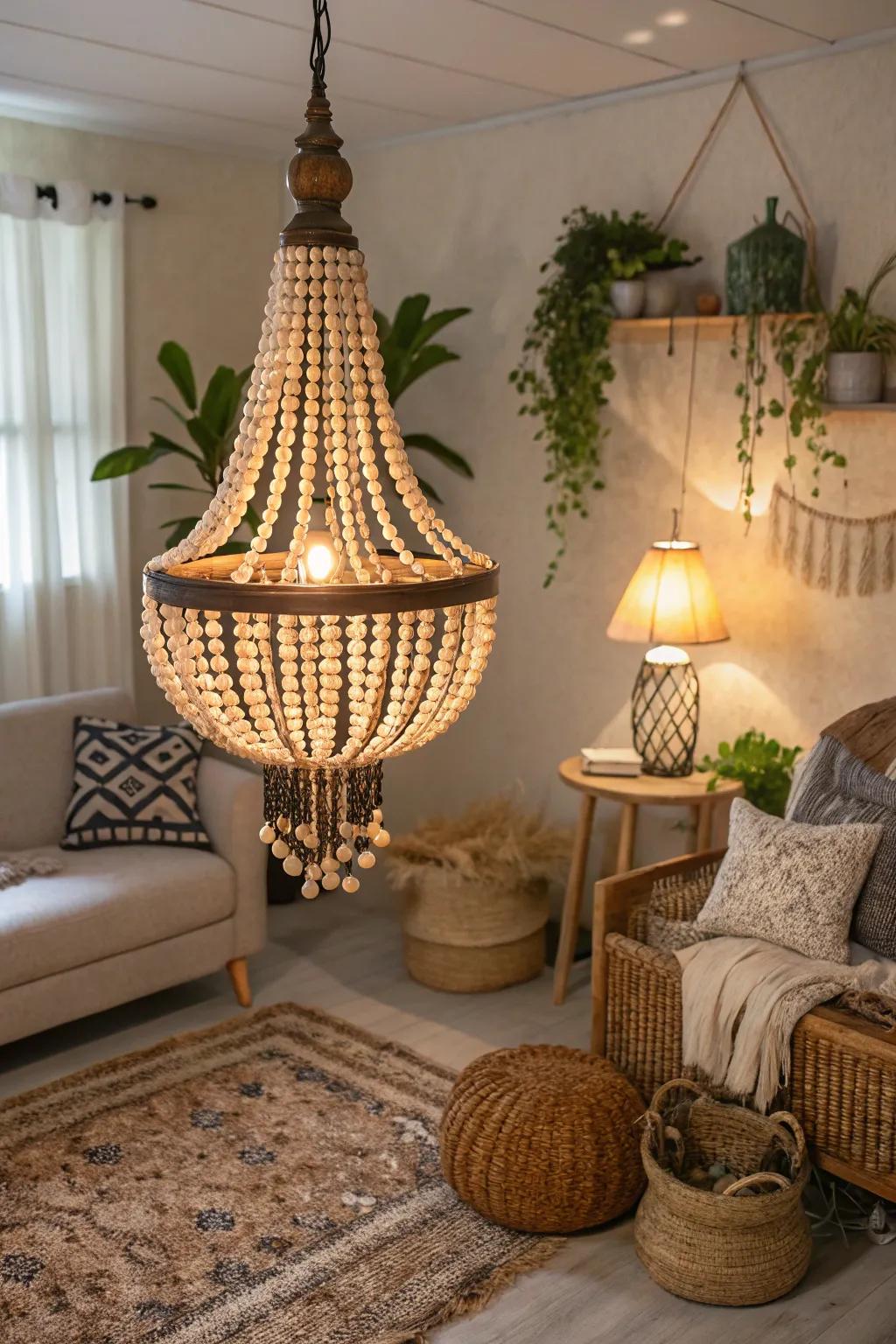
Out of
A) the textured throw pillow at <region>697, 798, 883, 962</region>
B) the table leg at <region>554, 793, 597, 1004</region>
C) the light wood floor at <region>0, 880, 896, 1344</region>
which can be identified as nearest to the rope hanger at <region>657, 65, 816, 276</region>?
the textured throw pillow at <region>697, 798, 883, 962</region>

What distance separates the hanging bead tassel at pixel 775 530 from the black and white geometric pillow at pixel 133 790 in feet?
5.65

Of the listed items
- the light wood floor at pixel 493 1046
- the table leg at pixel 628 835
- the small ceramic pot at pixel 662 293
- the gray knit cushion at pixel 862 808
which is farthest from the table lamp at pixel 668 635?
the light wood floor at pixel 493 1046

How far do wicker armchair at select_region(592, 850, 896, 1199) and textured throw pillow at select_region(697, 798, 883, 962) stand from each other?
186 millimetres

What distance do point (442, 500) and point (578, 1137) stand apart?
8.08 ft

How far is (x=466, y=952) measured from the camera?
3.93 metres

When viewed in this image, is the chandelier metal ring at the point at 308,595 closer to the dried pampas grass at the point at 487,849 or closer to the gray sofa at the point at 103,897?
the gray sofa at the point at 103,897

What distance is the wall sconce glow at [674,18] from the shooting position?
3.00 meters

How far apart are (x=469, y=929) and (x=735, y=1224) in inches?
58.4

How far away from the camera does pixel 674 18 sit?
120 inches

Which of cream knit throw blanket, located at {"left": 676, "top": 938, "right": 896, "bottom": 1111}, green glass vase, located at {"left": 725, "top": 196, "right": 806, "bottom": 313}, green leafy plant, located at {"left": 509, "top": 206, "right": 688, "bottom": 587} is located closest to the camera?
cream knit throw blanket, located at {"left": 676, "top": 938, "right": 896, "bottom": 1111}

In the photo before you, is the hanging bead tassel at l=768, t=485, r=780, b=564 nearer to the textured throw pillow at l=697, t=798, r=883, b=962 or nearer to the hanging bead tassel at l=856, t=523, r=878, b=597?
the hanging bead tassel at l=856, t=523, r=878, b=597

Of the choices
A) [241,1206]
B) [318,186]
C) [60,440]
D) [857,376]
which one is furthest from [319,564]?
[60,440]

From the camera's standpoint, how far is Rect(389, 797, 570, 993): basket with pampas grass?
3.89 metres

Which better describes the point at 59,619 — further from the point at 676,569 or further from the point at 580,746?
the point at 676,569
